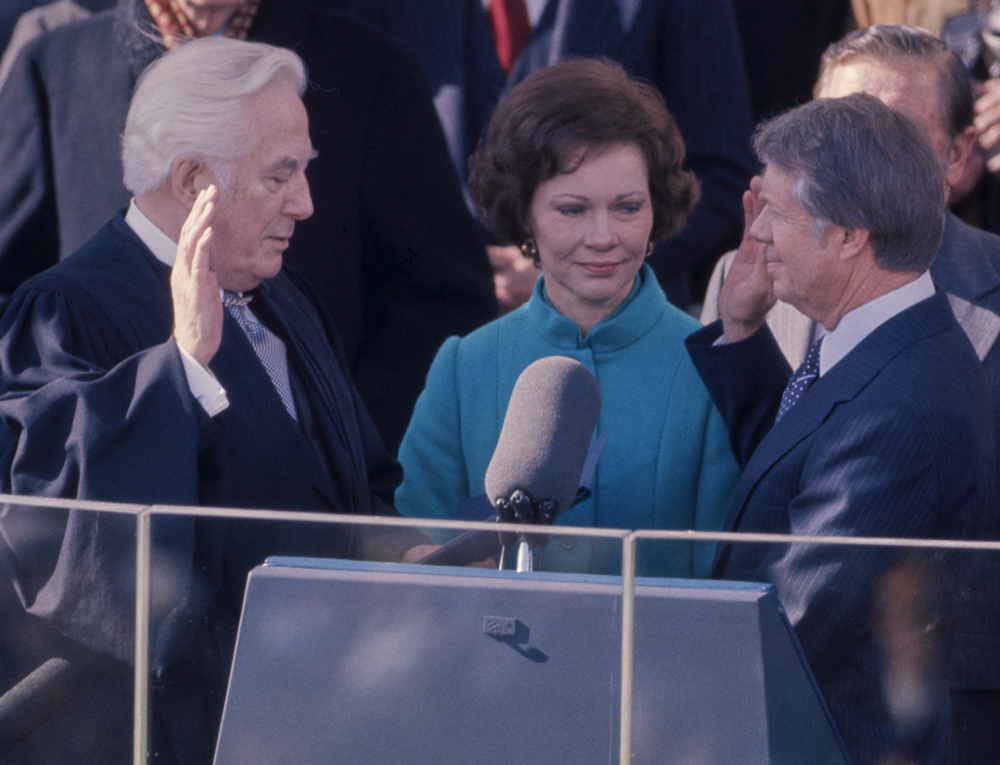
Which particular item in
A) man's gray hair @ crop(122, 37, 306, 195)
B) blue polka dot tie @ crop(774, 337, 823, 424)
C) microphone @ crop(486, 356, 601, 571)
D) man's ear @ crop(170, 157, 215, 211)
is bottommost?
blue polka dot tie @ crop(774, 337, 823, 424)

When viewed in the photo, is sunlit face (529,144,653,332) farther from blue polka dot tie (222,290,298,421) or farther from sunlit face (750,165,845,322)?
blue polka dot tie (222,290,298,421)

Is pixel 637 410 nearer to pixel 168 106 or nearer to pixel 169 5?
pixel 168 106

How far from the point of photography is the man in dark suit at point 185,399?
110 cm

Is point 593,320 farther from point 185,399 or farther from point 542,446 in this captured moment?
point 542,446

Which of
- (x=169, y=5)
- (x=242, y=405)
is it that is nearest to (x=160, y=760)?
(x=242, y=405)

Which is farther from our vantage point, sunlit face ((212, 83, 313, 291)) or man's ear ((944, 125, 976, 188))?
man's ear ((944, 125, 976, 188))

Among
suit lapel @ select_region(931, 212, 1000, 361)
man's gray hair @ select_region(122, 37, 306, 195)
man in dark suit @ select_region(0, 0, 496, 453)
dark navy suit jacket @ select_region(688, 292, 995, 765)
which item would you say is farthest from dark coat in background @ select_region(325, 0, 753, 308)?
dark navy suit jacket @ select_region(688, 292, 995, 765)

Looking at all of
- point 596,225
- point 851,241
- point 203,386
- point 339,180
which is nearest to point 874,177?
point 851,241

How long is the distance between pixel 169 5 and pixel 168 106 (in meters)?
0.76

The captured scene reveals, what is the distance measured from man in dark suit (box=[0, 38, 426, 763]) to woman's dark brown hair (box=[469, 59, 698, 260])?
0.38 metres

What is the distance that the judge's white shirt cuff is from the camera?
62.6 inches

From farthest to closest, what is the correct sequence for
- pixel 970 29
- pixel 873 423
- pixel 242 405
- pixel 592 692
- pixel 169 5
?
pixel 970 29 → pixel 169 5 → pixel 242 405 → pixel 873 423 → pixel 592 692

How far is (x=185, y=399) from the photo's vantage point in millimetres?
1551

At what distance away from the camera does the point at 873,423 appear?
5.06 feet
